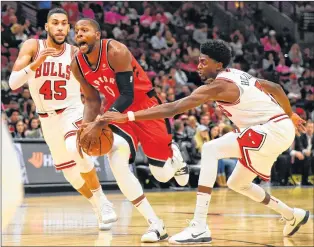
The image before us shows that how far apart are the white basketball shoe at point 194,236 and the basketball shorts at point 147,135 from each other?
2.38 feet

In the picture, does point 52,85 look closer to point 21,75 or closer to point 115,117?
point 21,75

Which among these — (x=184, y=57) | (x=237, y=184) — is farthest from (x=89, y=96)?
(x=184, y=57)

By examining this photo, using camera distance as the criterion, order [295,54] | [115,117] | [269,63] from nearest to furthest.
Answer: [115,117]
[269,63]
[295,54]

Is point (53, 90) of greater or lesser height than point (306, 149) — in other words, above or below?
above

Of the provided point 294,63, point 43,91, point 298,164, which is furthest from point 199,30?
point 43,91

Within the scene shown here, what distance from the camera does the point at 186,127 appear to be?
14.8m

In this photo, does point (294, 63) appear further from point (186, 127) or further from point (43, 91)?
point (43, 91)

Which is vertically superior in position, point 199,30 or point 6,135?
point 6,135

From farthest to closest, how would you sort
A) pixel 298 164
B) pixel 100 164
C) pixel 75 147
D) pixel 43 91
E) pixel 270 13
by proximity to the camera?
pixel 270 13
pixel 298 164
pixel 100 164
pixel 43 91
pixel 75 147

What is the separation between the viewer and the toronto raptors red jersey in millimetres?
5969

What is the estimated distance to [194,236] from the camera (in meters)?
5.68

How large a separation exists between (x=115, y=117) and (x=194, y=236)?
4.00 feet

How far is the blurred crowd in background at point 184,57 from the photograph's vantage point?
14414 mm

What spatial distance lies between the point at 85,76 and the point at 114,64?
34cm
